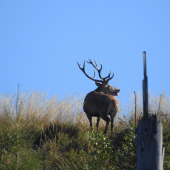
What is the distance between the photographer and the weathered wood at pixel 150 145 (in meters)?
4.12

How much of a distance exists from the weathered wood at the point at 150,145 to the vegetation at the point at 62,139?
29.7 inches

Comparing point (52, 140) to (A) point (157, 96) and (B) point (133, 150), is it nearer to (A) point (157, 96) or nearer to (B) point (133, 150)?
(B) point (133, 150)

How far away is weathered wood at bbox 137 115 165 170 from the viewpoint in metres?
4.12

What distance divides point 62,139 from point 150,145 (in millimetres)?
5158

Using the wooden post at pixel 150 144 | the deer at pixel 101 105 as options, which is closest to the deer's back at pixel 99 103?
the deer at pixel 101 105

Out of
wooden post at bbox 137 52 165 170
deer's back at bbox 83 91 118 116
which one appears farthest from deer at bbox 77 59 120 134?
wooden post at bbox 137 52 165 170

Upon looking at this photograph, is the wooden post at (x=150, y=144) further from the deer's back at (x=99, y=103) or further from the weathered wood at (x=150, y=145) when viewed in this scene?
the deer's back at (x=99, y=103)

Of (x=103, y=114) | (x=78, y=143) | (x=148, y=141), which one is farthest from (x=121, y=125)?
(x=148, y=141)

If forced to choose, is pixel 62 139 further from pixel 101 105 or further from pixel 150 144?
pixel 150 144

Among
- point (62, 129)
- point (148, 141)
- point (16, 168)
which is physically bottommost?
point (16, 168)

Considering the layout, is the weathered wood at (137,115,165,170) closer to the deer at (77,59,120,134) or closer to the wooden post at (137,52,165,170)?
the wooden post at (137,52,165,170)

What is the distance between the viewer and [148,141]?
13.6 ft

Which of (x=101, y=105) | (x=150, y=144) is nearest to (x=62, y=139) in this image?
(x=101, y=105)

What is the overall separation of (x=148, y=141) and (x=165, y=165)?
2.07m
